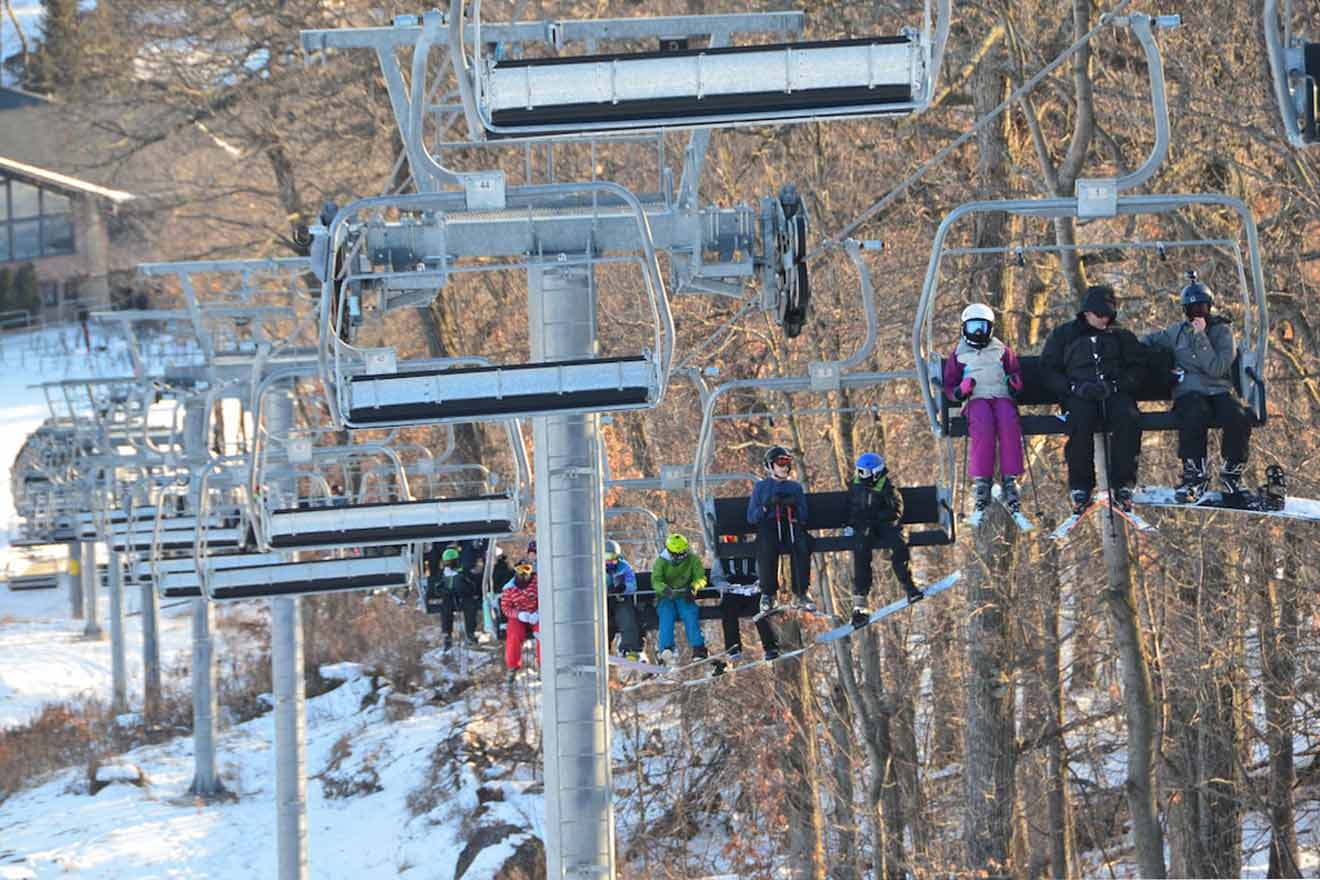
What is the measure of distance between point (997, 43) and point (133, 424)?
1481 centimetres

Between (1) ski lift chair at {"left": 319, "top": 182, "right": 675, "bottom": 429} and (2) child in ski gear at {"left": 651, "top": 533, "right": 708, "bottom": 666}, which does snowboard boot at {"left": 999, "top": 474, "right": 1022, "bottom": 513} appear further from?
(2) child in ski gear at {"left": 651, "top": 533, "right": 708, "bottom": 666}

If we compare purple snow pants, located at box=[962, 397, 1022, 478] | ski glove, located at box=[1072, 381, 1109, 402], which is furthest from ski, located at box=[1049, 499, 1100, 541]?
ski glove, located at box=[1072, 381, 1109, 402]

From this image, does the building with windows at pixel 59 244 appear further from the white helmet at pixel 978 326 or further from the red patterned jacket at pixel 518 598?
the white helmet at pixel 978 326

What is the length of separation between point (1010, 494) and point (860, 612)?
2.04 meters

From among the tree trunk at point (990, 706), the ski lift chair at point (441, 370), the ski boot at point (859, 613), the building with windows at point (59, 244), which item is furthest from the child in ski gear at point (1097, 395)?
the building with windows at point (59, 244)

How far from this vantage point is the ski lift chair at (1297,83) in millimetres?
8562

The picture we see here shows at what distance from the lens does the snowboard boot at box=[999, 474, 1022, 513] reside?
12.1 m

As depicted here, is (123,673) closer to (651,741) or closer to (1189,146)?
(651,741)

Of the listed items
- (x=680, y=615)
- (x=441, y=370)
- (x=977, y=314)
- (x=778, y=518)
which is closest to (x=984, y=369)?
(x=977, y=314)

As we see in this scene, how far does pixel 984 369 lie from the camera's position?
40.4ft

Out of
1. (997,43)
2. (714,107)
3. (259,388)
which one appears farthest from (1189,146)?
(714,107)

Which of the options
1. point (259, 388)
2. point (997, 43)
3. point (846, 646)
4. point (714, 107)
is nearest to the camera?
point (714, 107)

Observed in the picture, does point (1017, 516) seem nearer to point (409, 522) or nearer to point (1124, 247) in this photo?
point (1124, 247)

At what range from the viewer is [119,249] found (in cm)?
7288
